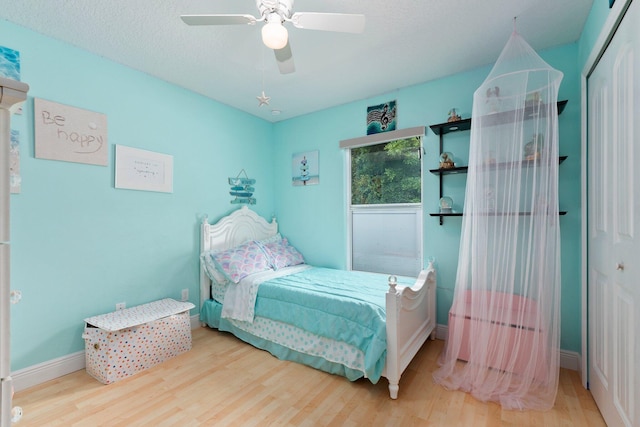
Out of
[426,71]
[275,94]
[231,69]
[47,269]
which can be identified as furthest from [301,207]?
[47,269]

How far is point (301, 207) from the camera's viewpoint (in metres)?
3.82

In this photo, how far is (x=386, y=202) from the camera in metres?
3.29

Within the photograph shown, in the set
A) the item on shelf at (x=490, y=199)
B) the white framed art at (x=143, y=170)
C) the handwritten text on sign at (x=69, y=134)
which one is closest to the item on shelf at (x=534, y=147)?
the item on shelf at (x=490, y=199)

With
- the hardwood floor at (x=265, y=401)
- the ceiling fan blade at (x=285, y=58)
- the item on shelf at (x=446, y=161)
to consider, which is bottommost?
the hardwood floor at (x=265, y=401)

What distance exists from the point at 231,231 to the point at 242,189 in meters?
0.56

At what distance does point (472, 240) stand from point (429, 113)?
1.49 meters

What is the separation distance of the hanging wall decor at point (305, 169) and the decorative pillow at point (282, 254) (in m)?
0.82

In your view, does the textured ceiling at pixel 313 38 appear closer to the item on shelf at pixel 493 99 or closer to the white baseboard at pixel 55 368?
the item on shelf at pixel 493 99

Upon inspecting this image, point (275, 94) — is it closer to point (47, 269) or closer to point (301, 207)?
point (301, 207)

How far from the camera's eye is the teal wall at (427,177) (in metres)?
2.27

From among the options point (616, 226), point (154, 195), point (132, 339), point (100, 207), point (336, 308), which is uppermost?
point (154, 195)

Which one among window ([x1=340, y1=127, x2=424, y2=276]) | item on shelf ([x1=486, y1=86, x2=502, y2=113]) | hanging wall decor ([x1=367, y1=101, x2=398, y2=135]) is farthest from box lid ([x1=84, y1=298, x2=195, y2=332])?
item on shelf ([x1=486, y1=86, x2=502, y2=113])

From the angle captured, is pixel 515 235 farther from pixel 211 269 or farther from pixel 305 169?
pixel 211 269

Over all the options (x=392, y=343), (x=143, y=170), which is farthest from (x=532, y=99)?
(x=143, y=170)
